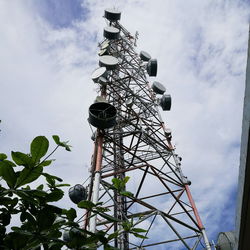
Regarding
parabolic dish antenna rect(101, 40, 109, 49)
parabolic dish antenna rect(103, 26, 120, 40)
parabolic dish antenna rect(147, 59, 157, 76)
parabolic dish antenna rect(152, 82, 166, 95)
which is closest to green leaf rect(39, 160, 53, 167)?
parabolic dish antenna rect(152, 82, 166, 95)

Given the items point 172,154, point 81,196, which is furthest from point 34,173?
point 172,154

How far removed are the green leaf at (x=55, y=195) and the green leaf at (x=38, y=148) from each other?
0.74 ft

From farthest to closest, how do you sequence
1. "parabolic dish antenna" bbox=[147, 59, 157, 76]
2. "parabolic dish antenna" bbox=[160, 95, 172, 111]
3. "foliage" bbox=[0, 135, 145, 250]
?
1. "parabolic dish antenna" bbox=[147, 59, 157, 76]
2. "parabolic dish antenna" bbox=[160, 95, 172, 111]
3. "foliage" bbox=[0, 135, 145, 250]

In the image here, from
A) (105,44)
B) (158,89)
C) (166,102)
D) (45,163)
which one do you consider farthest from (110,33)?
(45,163)

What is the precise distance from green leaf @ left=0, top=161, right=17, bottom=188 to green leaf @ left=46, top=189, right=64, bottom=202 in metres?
0.20

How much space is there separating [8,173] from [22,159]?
89mm

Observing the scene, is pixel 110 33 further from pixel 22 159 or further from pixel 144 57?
pixel 22 159

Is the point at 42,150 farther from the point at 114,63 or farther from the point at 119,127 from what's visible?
the point at 114,63

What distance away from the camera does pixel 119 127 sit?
8922 millimetres

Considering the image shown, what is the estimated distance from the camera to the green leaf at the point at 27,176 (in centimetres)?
119

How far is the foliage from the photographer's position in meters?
1.18

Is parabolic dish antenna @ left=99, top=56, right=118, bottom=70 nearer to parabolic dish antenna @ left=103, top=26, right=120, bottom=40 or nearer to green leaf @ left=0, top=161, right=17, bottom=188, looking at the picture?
parabolic dish antenna @ left=103, top=26, right=120, bottom=40

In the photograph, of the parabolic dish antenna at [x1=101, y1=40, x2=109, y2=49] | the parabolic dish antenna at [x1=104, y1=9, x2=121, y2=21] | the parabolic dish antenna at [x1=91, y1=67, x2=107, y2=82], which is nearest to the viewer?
the parabolic dish antenna at [x1=91, y1=67, x2=107, y2=82]

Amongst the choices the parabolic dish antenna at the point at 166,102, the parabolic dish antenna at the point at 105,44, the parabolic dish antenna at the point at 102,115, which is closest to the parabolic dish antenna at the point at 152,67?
the parabolic dish antenna at the point at 166,102
